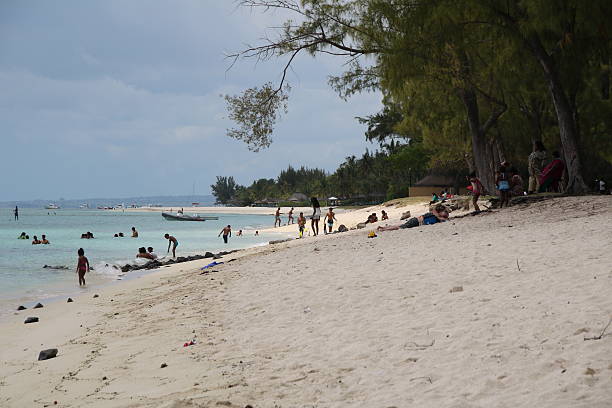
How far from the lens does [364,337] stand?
6.27m

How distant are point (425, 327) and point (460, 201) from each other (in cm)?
1963

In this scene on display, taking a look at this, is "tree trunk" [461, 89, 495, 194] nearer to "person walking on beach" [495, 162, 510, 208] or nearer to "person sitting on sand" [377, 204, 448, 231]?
"person walking on beach" [495, 162, 510, 208]

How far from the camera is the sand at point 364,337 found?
15.3 feet

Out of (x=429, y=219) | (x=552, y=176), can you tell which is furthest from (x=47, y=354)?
(x=552, y=176)

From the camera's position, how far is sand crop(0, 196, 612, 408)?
4.67 meters

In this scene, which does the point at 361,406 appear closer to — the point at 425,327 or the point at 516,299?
the point at 425,327

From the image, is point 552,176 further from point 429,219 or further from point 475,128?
point 429,219

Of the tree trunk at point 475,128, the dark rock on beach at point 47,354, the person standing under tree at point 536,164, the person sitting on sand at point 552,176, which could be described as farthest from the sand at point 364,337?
the tree trunk at point 475,128

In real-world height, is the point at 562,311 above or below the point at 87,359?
above

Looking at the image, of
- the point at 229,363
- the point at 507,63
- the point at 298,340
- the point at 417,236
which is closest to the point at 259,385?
the point at 229,363

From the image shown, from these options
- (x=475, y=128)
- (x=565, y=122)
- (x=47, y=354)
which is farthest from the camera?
(x=475, y=128)

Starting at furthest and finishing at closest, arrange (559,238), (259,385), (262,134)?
(262,134) < (559,238) < (259,385)

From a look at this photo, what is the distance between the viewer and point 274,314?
319 inches

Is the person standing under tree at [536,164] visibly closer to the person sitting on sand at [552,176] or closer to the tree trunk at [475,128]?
the person sitting on sand at [552,176]
